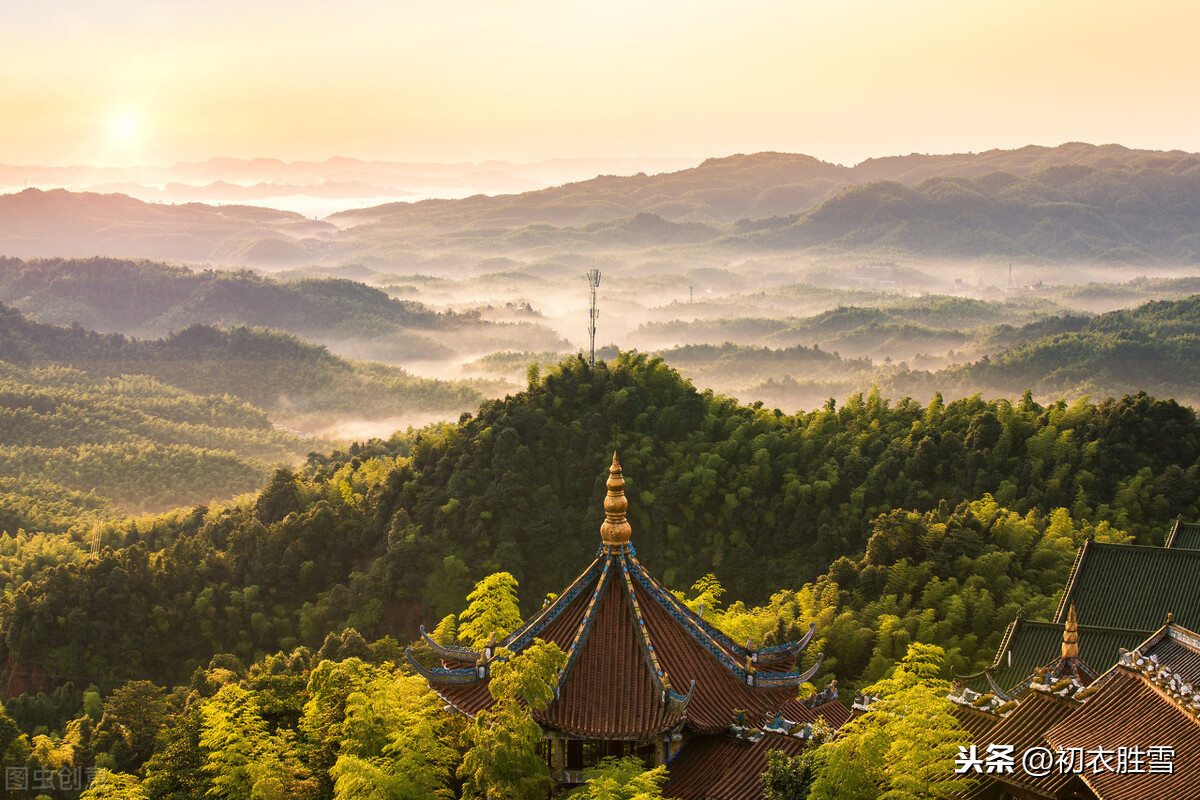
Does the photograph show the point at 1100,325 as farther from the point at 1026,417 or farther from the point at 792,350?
the point at 1026,417

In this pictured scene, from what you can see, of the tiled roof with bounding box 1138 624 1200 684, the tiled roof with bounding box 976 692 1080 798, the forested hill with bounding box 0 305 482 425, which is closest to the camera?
the tiled roof with bounding box 976 692 1080 798

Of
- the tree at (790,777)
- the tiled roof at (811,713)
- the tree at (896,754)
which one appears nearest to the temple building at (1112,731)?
the tree at (896,754)

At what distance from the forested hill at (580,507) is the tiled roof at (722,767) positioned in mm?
35268

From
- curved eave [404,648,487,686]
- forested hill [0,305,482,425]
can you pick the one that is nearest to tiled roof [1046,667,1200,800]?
curved eave [404,648,487,686]

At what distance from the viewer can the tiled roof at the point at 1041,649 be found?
2752 cm

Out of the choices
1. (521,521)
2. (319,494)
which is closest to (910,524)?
(521,521)

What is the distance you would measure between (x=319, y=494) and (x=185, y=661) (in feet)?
44.6

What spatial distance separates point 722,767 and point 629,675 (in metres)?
2.35

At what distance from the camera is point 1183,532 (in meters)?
34.7

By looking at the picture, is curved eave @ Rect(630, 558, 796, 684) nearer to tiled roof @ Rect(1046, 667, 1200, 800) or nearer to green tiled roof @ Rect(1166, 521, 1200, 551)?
tiled roof @ Rect(1046, 667, 1200, 800)

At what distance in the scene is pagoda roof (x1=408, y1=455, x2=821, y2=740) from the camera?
62.3 ft

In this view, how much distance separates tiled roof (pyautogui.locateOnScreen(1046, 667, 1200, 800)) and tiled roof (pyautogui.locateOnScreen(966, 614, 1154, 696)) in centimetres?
874

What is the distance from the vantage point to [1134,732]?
17.3 m

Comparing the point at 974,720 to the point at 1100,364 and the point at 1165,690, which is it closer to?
the point at 1165,690
